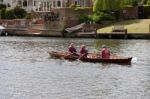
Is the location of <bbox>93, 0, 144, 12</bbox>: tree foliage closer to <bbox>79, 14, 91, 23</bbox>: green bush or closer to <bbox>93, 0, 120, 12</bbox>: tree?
<bbox>93, 0, 120, 12</bbox>: tree

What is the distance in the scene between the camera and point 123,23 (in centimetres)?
10600

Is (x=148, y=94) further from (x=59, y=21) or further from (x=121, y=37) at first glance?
(x=59, y=21)

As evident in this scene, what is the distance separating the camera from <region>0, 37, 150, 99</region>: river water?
4176cm

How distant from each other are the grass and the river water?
77.8 feet

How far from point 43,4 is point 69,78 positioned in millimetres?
79136

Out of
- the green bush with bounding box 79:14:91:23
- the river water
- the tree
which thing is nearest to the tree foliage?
the tree

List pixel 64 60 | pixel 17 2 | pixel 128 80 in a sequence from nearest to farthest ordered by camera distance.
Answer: pixel 128 80
pixel 64 60
pixel 17 2

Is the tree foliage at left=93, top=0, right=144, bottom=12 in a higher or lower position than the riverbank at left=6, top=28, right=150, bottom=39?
higher

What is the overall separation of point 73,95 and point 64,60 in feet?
77.4

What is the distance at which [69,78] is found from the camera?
163ft

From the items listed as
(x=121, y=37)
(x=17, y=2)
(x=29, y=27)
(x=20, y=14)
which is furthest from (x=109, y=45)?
(x=17, y=2)

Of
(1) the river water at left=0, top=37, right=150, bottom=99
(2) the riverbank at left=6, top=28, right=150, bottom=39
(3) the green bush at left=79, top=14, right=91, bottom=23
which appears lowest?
(2) the riverbank at left=6, top=28, right=150, bottom=39

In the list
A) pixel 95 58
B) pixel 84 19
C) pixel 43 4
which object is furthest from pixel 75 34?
pixel 95 58

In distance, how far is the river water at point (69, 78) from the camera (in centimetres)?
4176
